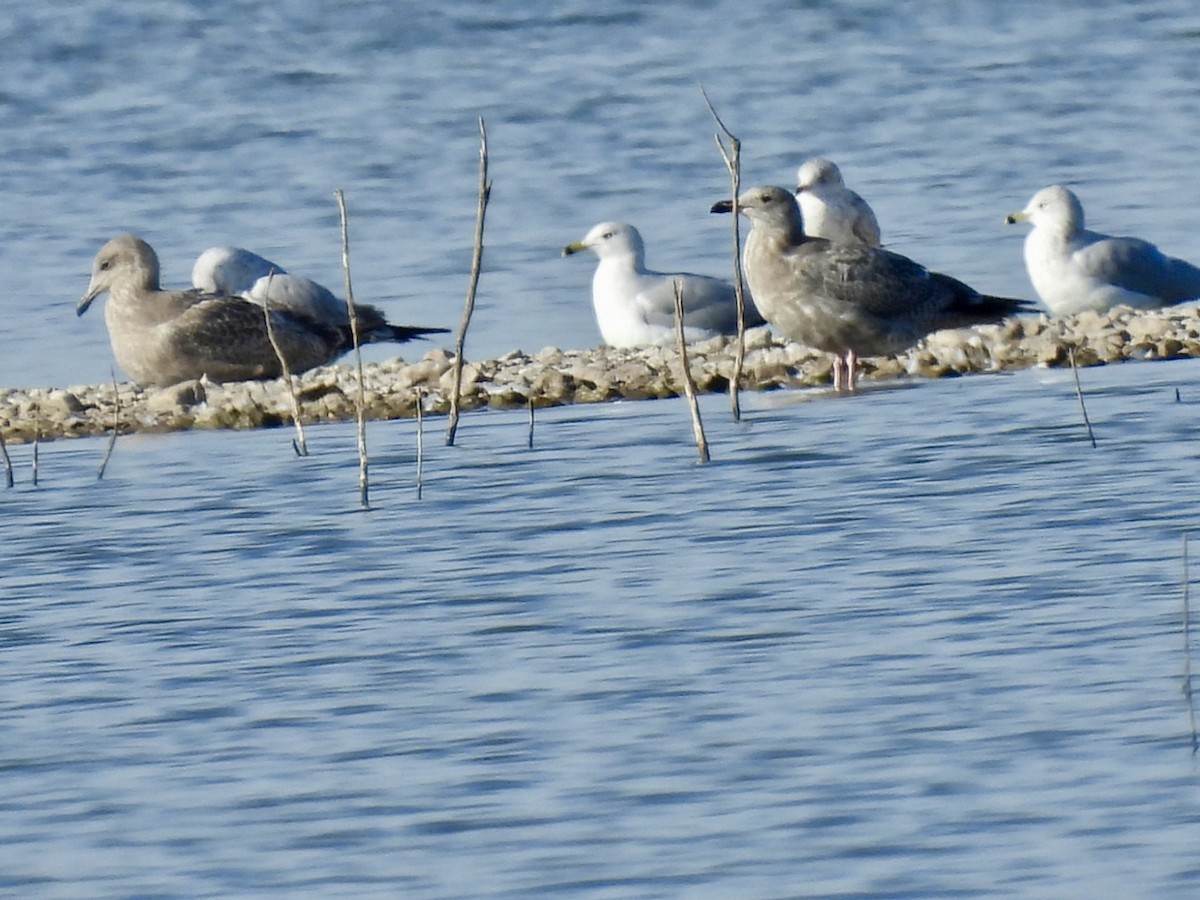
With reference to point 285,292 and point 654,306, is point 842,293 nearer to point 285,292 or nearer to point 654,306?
point 654,306

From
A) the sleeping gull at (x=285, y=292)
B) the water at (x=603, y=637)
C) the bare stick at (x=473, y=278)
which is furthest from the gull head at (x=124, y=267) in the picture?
the bare stick at (x=473, y=278)

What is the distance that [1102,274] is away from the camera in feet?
50.1

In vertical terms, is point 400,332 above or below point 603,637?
above

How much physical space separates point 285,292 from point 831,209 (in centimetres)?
309

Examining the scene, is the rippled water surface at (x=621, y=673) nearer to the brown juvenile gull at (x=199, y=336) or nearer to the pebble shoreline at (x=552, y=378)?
the pebble shoreline at (x=552, y=378)

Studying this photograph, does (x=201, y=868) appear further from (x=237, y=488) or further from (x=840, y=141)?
(x=840, y=141)

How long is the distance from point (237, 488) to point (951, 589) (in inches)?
142

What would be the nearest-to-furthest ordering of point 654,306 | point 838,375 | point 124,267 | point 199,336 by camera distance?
point 838,375 → point 199,336 → point 654,306 → point 124,267

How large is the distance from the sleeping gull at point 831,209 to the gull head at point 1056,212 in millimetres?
810


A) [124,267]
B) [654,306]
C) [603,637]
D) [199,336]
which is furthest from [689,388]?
[124,267]

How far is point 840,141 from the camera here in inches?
938

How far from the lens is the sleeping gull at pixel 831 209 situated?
52.6 feet

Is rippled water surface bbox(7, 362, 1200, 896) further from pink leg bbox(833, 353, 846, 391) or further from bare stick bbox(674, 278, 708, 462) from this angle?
pink leg bbox(833, 353, 846, 391)

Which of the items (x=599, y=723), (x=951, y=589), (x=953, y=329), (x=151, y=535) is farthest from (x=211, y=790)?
(x=953, y=329)
